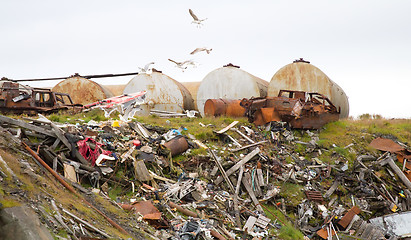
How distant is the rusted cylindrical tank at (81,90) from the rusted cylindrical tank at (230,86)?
5.16 m

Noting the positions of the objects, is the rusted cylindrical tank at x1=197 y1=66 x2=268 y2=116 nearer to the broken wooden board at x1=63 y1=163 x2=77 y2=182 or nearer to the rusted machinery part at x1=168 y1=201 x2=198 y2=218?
the rusted machinery part at x1=168 y1=201 x2=198 y2=218

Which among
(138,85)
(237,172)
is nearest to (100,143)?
(237,172)

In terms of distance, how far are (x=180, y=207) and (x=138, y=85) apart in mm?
11411

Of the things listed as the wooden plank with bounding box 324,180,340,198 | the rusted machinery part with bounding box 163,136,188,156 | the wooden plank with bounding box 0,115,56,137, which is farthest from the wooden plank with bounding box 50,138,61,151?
the wooden plank with bounding box 324,180,340,198

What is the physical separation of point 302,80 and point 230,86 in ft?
11.5

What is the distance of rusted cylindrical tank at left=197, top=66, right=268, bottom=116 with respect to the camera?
57.8 feet

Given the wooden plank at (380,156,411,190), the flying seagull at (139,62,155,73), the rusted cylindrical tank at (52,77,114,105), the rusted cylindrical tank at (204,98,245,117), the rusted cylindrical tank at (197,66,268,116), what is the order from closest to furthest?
the wooden plank at (380,156,411,190) → the rusted cylindrical tank at (204,98,245,117) → the rusted cylindrical tank at (197,66,268,116) → the rusted cylindrical tank at (52,77,114,105) → the flying seagull at (139,62,155,73)

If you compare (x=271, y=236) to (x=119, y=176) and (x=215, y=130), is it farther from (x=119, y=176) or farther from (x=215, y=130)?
(x=215, y=130)

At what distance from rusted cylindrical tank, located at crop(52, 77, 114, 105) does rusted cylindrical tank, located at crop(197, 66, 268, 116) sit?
203 inches

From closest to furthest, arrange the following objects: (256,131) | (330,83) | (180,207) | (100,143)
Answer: (180,207), (100,143), (256,131), (330,83)

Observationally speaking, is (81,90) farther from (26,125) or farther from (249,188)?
(249,188)

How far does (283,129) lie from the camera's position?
42.4 ft

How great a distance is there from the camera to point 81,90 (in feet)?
59.1

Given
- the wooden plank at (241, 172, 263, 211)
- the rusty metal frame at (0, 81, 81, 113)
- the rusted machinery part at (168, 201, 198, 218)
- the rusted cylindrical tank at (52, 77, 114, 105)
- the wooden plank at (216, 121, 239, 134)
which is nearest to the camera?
the rusted machinery part at (168, 201, 198, 218)
